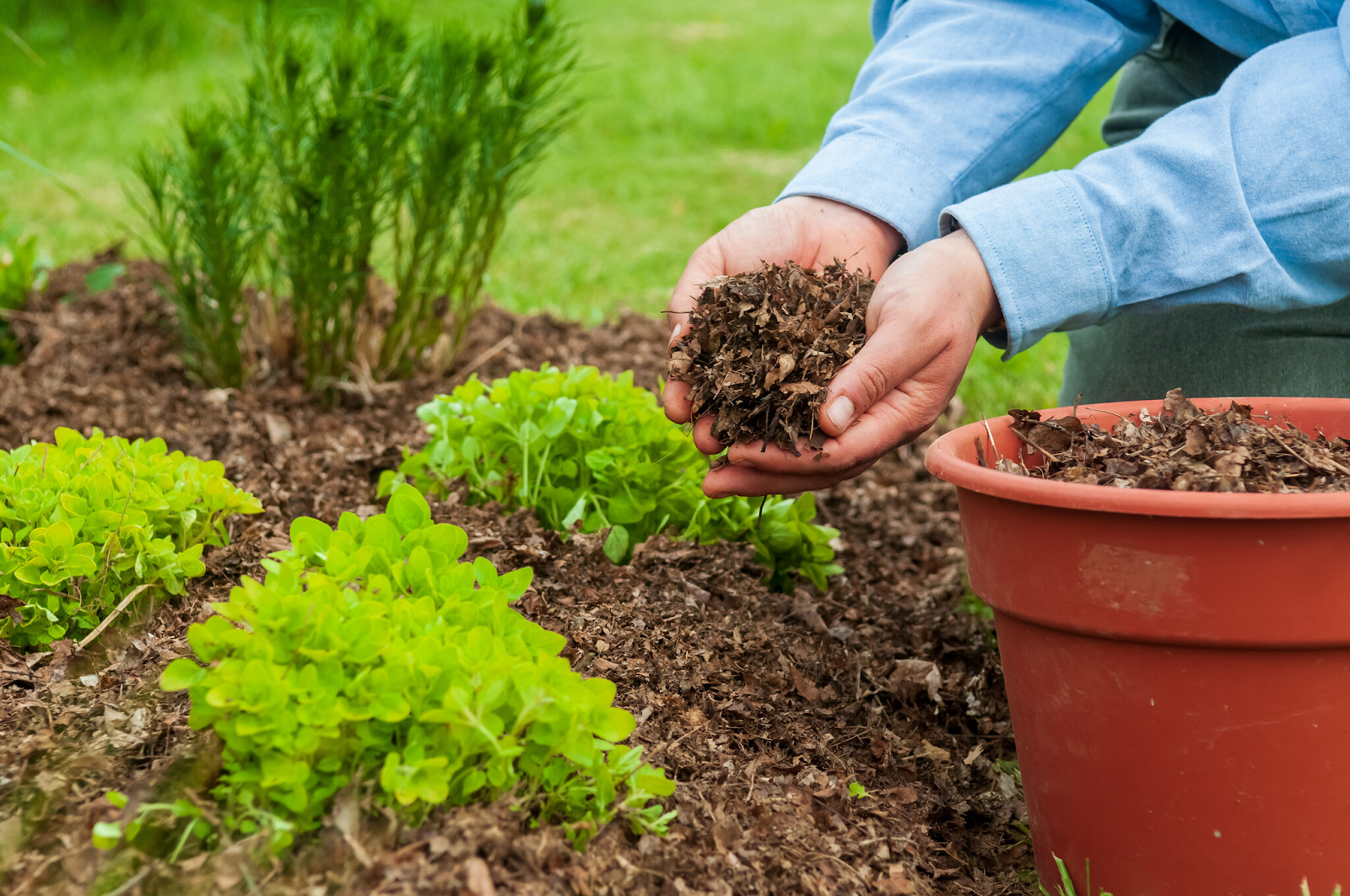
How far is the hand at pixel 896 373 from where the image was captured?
1499 mm

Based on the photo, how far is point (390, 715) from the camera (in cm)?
107

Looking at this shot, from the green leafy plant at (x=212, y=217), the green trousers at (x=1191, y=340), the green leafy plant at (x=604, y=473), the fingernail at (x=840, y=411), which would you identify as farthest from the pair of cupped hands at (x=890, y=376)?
the green leafy plant at (x=212, y=217)

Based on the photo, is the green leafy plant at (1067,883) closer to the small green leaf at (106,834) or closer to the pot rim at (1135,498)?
the pot rim at (1135,498)

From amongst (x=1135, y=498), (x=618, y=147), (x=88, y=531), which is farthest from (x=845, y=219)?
(x=618, y=147)

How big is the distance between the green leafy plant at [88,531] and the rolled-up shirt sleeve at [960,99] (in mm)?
1233

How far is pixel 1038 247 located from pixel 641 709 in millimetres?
918

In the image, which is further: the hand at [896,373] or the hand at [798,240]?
the hand at [798,240]

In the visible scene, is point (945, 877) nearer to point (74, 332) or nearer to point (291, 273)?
point (291, 273)

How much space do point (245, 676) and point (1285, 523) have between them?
1.14 meters

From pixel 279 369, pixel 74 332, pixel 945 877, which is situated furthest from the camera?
pixel 74 332

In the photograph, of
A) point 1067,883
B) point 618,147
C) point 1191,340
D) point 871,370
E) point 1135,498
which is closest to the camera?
point 1135,498

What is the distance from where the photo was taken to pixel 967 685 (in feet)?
6.17

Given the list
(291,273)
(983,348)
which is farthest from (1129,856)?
(983,348)

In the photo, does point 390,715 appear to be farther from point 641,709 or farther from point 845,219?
point 845,219
